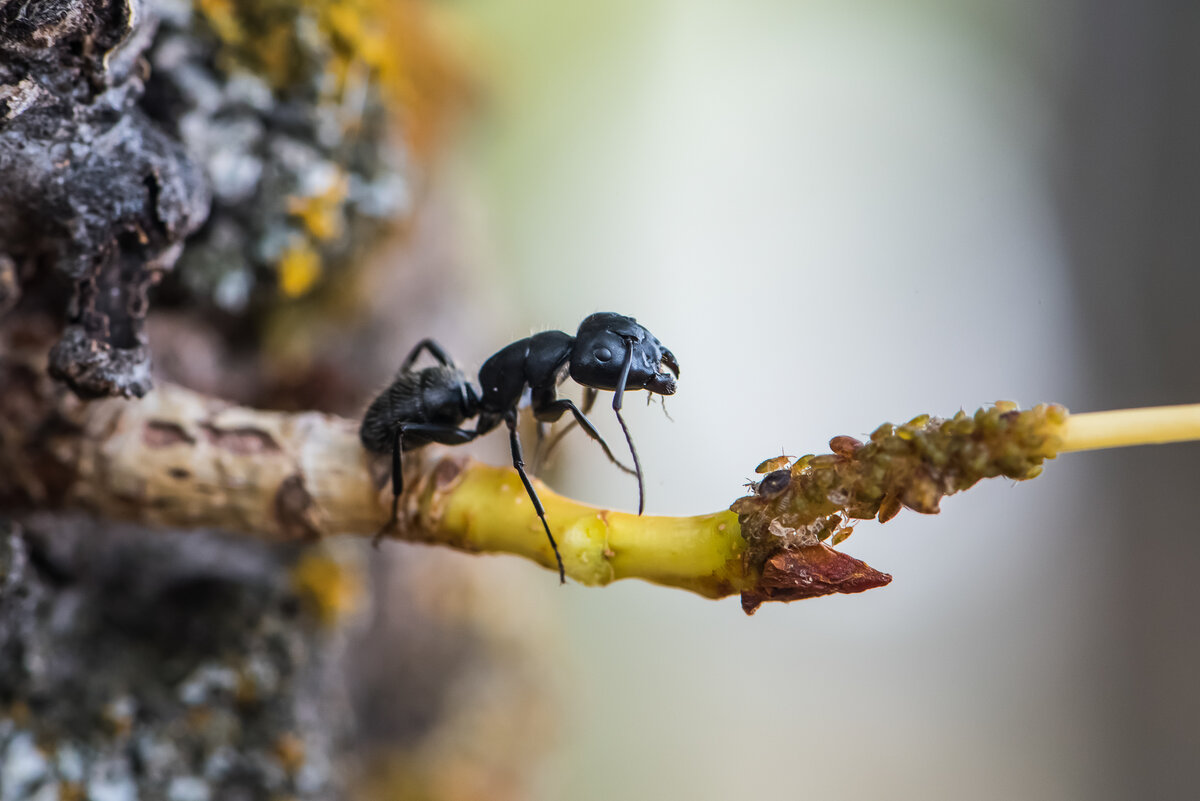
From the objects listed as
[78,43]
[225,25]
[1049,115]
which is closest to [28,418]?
[78,43]

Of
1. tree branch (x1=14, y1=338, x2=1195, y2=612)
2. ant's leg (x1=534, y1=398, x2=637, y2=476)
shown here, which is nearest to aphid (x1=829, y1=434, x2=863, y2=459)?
tree branch (x1=14, y1=338, x2=1195, y2=612)

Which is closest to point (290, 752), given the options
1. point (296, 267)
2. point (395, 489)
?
point (395, 489)

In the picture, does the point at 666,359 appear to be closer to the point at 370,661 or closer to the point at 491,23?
the point at 370,661

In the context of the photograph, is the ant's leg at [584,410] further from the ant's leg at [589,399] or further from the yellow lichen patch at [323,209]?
the yellow lichen patch at [323,209]

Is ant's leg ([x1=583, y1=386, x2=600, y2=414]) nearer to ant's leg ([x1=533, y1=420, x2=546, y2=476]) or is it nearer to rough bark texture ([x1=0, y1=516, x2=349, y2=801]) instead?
ant's leg ([x1=533, y1=420, x2=546, y2=476])

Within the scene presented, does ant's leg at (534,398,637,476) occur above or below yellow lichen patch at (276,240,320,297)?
below

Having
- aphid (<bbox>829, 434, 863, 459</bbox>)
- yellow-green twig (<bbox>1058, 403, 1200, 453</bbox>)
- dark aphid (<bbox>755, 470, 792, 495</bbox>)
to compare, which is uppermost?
yellow-green twig (<bbox>1058, 403, 1200, 453</bbox>)
